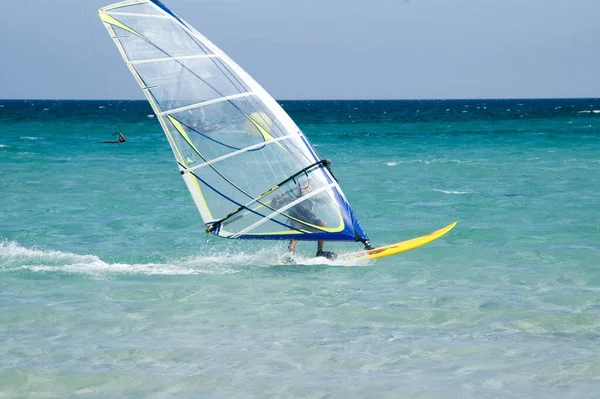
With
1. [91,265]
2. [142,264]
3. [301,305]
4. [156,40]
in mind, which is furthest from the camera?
[142,264]

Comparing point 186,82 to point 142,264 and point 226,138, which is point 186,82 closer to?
point 226,138

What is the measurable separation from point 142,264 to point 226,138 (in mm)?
2567

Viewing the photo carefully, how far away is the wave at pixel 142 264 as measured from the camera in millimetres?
11938

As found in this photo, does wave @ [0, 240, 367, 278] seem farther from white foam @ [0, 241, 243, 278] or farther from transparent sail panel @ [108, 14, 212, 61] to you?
transparent sail panel @ [108, 14, 212, 61]

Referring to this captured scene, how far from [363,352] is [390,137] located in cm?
4587

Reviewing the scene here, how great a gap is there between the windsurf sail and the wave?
704 mm

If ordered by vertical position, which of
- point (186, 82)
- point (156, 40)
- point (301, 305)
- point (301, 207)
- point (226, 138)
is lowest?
point (301, 305)

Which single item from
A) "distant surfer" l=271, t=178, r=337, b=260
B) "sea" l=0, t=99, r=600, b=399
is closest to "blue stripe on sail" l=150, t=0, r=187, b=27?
"distant surfer" l=271, t=178, r=337, b=260

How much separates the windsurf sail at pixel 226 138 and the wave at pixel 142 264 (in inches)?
27.7

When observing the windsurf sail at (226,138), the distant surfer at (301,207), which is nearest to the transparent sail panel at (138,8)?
the windsurf sail at (226,138)

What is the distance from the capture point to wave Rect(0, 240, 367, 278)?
39.2 ft

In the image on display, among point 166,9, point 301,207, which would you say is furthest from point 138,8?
point 301,207

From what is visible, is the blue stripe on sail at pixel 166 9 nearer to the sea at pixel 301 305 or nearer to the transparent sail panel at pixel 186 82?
the transparent sail panel at pixel 186 82

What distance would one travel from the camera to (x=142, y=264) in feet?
41.7
